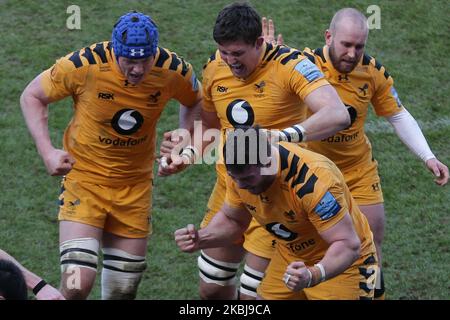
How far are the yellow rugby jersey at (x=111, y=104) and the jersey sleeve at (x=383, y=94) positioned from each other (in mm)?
1333

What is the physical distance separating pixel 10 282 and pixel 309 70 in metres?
3.16

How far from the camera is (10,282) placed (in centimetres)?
537

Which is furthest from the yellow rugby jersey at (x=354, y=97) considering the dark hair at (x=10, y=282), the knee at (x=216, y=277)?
the dark hair at (x=10, y=282)

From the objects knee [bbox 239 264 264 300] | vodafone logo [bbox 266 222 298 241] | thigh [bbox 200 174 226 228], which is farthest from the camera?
thigh [bbox 200 174 226 228]

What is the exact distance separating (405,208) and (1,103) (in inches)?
168

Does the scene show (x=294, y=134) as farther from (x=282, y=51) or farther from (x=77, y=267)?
(x=77, y=267)

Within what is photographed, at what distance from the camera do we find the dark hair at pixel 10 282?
5344mm

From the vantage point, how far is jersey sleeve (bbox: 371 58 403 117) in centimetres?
872

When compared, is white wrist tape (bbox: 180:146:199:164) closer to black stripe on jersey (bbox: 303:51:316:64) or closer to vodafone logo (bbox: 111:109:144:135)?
vodafone logo (bbox: 111:109:144:135)

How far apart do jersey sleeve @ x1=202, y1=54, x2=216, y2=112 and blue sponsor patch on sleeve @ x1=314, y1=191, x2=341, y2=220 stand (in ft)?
5.83

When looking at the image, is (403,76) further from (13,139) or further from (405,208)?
(13,139)

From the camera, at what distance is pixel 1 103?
473 inches

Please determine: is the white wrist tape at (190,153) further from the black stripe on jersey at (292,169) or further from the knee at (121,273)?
the black stripe on jersey at (292,169)

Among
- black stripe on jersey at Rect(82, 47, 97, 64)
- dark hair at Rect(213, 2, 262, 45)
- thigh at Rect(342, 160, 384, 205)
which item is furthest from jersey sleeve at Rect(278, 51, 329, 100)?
black stripe on jersey at Rect(82, 47, 97, 64)
